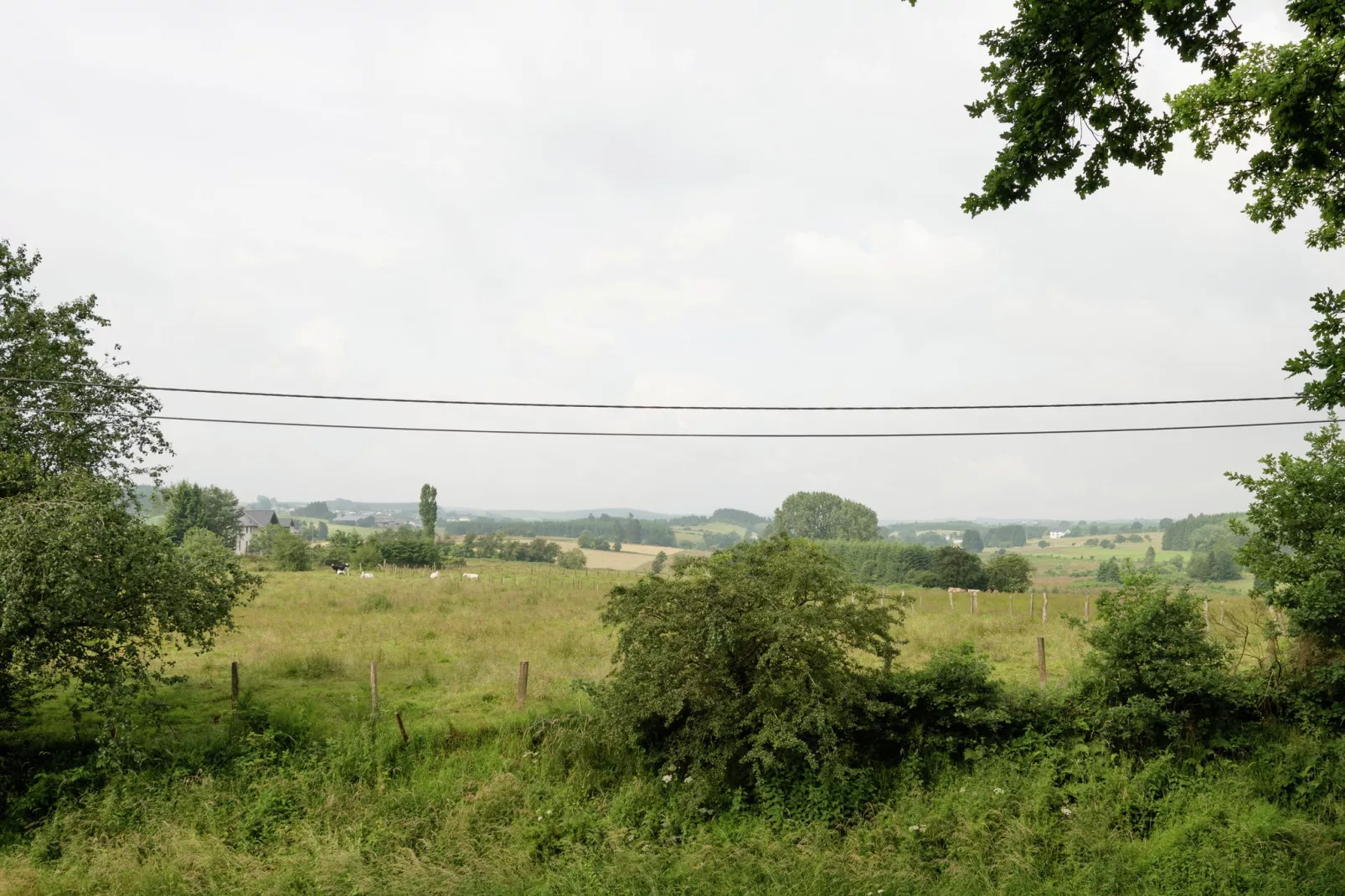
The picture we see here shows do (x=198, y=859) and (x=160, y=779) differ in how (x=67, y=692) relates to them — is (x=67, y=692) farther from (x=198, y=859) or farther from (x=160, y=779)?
(x=198, y=859)

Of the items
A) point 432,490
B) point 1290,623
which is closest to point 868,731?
point 1290,623

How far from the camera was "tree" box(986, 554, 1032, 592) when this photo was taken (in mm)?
52406

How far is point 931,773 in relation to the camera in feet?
37.2

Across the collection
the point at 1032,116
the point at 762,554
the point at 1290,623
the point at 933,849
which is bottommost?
the point at 933,849

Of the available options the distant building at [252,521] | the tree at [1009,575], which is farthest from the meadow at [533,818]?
the distant building at [252,521]

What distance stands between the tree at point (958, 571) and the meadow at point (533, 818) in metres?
45.7

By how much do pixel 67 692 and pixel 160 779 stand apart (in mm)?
5468

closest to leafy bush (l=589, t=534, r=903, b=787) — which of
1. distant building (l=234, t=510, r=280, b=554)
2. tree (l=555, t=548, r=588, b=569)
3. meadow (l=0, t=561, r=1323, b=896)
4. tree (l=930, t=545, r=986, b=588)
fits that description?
meadow (l=0, t=561, r=1323, b=896)

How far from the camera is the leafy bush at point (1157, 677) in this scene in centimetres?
1123

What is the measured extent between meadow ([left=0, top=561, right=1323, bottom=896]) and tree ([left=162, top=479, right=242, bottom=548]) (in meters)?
57.2

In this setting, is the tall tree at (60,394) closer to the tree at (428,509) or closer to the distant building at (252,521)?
the tree at (428,509)

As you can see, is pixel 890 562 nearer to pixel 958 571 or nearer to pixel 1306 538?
pixel 958 571

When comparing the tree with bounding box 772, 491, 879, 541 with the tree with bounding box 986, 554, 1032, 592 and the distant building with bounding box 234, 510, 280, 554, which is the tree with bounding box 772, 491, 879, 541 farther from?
the distant building with bounding box 234, 510, 280, 554

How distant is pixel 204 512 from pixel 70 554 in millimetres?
75841
